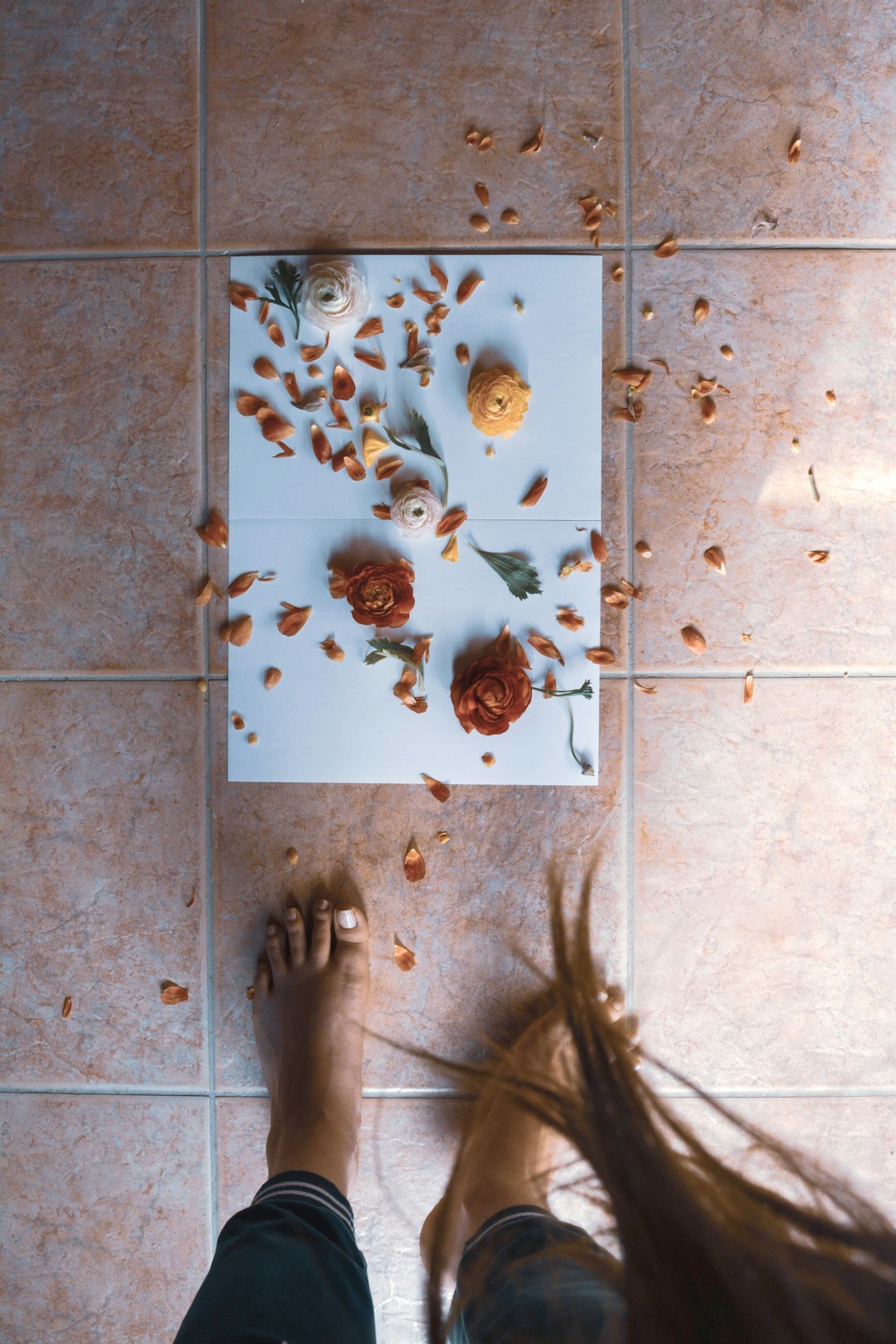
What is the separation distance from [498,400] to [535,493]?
9cm

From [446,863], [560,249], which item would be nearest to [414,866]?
[446,863]

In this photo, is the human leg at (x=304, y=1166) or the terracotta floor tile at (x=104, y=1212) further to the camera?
the terracotta floor tile at (x=104, y=1212)

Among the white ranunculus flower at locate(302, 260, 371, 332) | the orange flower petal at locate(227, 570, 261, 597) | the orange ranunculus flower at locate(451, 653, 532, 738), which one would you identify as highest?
the white ranunculus flower at locate(302, 260, 371, 332)

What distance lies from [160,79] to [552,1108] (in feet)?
3.39

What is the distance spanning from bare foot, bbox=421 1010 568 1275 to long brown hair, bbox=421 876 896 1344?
8 cm

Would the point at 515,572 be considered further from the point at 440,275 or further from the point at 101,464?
the point at 101,464

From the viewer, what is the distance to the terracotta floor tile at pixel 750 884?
2.46 ft

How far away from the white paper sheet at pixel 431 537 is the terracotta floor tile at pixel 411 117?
44 millimetres

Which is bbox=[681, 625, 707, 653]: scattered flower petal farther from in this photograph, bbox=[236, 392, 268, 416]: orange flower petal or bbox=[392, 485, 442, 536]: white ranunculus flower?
bbox=[236, 392, 268, 416]: orange flower petal

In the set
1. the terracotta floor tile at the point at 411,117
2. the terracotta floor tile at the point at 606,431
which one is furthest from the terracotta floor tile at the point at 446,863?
the terracotta floor tile at the point at 411,117

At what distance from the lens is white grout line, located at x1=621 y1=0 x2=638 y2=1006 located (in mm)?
724

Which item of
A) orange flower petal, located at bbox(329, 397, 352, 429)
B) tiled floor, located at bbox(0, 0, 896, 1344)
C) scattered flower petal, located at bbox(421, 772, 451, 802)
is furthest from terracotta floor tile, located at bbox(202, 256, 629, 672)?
scattered flower petal, located at bbox(421, 772, 451, 802)

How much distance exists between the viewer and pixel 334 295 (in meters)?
0.70

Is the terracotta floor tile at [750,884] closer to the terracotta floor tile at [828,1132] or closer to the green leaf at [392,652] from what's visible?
the terracotta floor tile at [828,1132]
